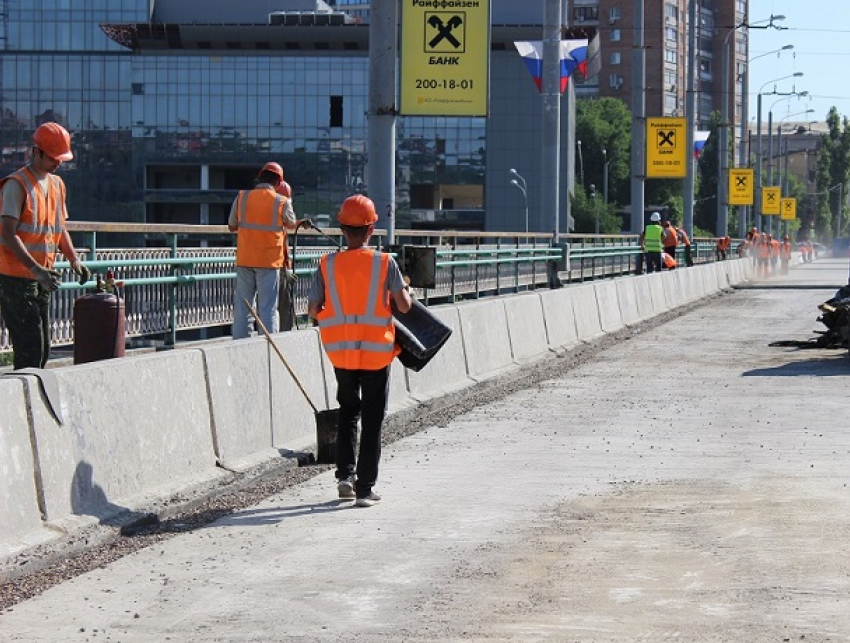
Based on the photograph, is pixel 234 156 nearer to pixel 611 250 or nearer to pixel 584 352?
pixel 611 250

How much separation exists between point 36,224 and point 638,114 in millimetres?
32657

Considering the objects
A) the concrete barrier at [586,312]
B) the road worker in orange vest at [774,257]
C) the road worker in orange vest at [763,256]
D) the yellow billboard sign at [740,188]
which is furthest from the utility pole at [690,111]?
the concrete barrier at [586,312]

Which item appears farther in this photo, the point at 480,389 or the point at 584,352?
the point at 584,352

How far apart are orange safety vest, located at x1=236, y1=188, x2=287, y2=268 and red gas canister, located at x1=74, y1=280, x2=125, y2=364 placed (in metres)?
4.04

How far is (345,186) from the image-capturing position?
377 ft

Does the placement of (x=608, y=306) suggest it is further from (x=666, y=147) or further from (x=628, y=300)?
(x=666, y=147)

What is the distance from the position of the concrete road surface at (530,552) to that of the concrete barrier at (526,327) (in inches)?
213

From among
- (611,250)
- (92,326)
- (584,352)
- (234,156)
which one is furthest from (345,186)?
(92,326)

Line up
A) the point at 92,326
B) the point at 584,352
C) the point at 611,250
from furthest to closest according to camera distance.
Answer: the point at 611,250, the point at 584,352, the point at 92,326

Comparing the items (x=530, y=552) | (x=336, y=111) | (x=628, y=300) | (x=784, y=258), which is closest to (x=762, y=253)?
(x=784, y=258)

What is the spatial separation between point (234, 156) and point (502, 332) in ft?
311

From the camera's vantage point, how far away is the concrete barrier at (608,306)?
26516 millimetres

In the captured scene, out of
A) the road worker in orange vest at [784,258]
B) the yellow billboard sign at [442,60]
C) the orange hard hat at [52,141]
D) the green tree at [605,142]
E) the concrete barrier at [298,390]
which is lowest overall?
the road worker in orange vest at [784,258]

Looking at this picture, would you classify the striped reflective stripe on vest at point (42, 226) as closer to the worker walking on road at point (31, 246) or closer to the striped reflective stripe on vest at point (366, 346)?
the worker walking on road at point (31, 246)
